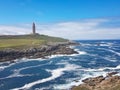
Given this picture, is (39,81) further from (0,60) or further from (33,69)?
(0,60)

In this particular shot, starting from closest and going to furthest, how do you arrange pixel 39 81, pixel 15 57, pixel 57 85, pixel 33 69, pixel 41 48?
pixel 57 85, pixel 39 81, pixel 33 69, pixel 15 57, pixel 41 48

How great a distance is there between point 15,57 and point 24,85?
204 feet

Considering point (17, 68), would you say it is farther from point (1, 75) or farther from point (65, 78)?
point (65, 78)

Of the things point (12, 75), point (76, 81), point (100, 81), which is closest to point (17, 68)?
point (12, 75)

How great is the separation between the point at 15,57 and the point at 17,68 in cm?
3068

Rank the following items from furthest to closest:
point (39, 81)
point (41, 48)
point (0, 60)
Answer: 1. point (41, 48)
2. point (0, 60)
3. point (39, 81)

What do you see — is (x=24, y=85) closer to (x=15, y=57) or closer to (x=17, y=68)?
(x=17, y=68)

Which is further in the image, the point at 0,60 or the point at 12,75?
the point at 0,60

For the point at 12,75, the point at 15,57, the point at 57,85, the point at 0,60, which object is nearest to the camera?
the point at 57,85

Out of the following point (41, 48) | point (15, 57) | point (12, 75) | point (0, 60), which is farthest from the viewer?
point (41, 48)

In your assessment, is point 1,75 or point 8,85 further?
point 1,75

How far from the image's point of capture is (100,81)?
69.4 m

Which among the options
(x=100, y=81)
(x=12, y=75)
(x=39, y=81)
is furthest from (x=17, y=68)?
(x=100, y=81)

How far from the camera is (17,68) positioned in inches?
3999
